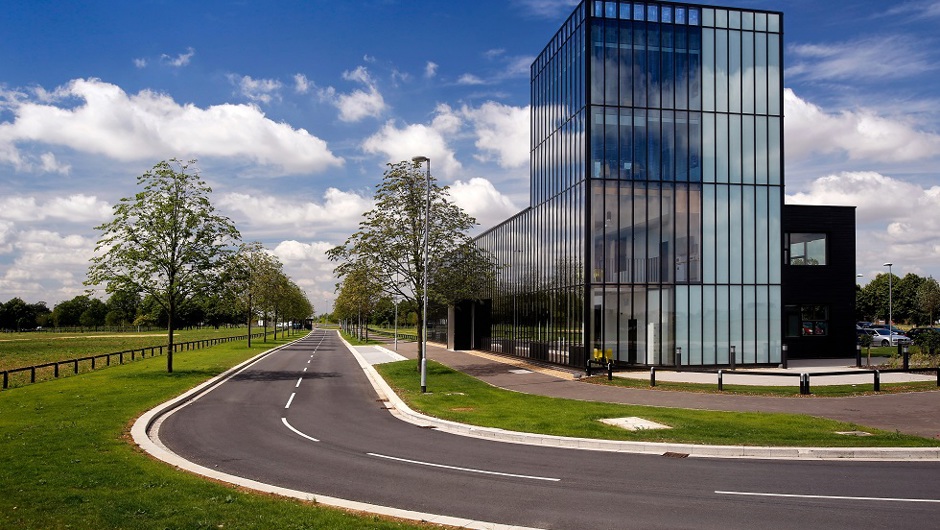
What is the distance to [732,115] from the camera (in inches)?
1423

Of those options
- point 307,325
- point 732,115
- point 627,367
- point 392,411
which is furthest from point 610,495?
point 307,325

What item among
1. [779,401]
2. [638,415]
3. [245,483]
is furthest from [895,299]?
[245,483]

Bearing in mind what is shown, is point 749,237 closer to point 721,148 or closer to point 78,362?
point 721,148

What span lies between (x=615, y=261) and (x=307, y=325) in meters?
162

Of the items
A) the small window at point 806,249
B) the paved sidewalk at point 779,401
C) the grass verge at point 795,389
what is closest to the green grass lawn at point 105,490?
the paved sidewalk at point 779,401

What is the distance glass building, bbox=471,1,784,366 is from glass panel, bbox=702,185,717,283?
54mm

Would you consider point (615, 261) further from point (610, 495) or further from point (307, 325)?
point (307, 325)

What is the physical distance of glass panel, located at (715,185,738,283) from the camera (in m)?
35.3

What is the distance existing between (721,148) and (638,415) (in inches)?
852

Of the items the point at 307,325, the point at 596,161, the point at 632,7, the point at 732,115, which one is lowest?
the point at 307,325

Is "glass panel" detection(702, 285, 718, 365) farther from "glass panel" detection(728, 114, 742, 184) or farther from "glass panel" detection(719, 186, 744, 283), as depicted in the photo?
"glass panel" detection(728, 114, 742, 184)

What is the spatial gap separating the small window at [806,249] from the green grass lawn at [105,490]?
41.5 metres

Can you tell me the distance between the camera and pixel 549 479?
12.0 m

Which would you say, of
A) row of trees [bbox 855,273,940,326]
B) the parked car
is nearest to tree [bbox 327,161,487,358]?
the parked car
